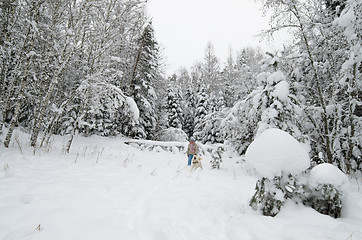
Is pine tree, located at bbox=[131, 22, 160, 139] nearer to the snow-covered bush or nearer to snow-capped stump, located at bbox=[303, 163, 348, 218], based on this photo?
the snow-covered bush

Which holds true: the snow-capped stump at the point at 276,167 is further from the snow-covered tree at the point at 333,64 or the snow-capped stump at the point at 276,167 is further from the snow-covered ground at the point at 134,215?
the snow-covered tree at the point at 333,64

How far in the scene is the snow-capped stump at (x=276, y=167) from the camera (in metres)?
2.58

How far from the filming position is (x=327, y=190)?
255 centimetres

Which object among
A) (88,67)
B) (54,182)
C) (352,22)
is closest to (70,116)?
(88,67)

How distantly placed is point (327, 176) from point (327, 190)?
0.21 m

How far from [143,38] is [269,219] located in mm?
16235

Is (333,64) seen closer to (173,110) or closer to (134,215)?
(134,215)

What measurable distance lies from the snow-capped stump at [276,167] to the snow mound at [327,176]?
0.91 ft

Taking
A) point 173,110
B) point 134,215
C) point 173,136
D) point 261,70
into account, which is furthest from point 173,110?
point 134,215

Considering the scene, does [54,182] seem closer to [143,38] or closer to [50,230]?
[50,230]

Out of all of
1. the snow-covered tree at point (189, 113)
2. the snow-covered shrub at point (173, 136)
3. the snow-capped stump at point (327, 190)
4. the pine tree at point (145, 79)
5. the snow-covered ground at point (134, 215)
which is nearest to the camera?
the snow-covered ground at point (134, 215)

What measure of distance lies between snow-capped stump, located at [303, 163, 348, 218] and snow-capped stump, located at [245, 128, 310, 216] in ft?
0.92

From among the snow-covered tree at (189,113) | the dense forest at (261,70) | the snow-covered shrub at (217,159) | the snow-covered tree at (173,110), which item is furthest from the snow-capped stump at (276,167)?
the snow-covered tree at (189,113)

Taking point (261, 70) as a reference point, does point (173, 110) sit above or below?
below
